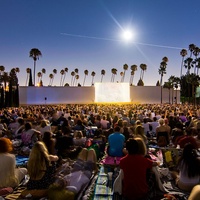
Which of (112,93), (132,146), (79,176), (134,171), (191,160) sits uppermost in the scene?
(112,93)

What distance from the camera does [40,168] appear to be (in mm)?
4719

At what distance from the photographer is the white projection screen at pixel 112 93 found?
63.4m

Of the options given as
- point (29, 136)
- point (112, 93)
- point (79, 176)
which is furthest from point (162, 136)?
point (112, 93)

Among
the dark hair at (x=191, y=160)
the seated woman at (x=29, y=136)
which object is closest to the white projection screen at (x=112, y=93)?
the seated woman at (x=29, y=136)

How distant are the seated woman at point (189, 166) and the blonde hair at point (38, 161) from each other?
215 cm

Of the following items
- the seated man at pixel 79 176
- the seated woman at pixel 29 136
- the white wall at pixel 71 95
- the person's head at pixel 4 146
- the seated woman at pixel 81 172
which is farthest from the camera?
the white wall at pixel 71 95

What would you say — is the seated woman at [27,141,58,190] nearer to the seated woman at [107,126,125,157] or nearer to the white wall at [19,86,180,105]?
the seated woman at [107,126,125,157]

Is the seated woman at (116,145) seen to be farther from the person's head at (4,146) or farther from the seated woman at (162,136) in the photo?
the person's head at (4,146)

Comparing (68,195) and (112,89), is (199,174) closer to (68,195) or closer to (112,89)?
(68,195)

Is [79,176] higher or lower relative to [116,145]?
lower

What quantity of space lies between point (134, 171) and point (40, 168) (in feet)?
4.99

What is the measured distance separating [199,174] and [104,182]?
1.83m

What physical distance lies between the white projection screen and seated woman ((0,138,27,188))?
190 ft

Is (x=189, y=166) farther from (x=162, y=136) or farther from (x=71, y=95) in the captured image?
(x=71, y=95)
